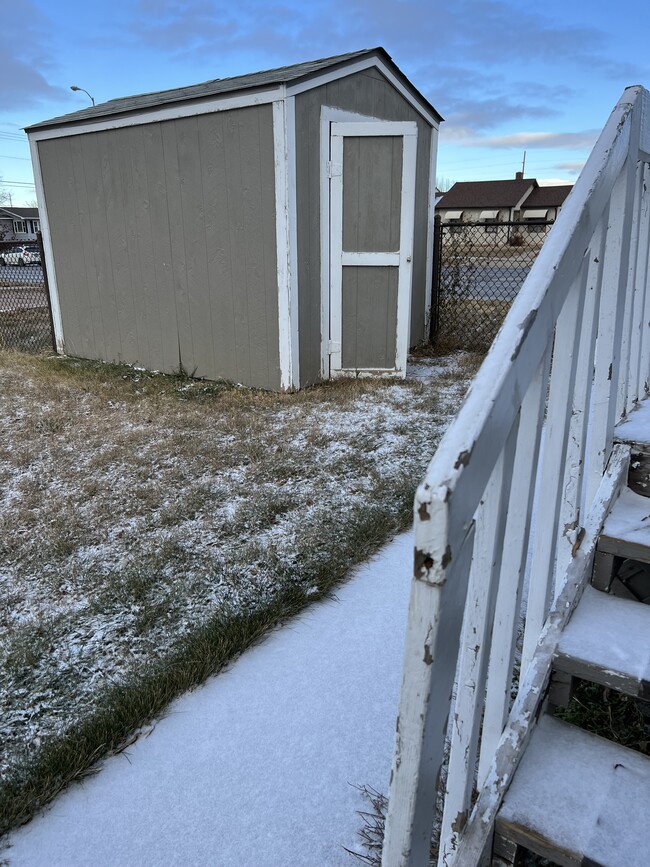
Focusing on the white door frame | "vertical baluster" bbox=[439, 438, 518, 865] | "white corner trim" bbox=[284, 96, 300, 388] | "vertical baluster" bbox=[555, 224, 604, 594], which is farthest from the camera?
the white door frame

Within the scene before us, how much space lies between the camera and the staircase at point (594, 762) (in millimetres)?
918

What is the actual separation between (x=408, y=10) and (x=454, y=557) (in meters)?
11.9

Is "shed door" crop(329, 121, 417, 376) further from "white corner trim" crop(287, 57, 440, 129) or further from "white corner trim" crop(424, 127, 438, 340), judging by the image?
"white corner trim" crop(424, 127, 438, 340)

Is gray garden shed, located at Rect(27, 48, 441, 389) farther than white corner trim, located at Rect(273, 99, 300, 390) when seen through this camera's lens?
Yes

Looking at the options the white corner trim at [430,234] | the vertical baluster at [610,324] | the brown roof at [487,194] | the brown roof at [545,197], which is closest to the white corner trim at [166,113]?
the white corner trim at [430,234]

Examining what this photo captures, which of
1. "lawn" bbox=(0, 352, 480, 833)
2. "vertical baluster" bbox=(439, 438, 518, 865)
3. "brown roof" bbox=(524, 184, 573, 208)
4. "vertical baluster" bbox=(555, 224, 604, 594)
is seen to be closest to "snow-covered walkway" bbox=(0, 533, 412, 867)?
"lawn" bbox=(0, 352, 480, 833)

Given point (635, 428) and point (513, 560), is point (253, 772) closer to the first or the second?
point (513, 560)

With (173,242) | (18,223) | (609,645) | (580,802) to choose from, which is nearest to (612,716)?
(609,645)

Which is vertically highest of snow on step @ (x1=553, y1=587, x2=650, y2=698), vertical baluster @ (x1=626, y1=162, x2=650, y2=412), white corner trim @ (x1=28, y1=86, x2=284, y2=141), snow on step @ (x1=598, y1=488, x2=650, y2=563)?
white corner trim @ (x1=28, y1=86, x2=284, y2=141)

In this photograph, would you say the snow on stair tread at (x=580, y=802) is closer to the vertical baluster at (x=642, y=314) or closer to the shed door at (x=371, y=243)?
the vertical baluster at (x=642, y=314)

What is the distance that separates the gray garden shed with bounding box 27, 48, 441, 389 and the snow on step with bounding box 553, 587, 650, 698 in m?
3.57

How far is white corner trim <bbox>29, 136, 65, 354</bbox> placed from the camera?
19.5ft

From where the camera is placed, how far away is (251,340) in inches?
189

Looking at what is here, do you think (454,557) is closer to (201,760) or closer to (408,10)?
(201,760)
